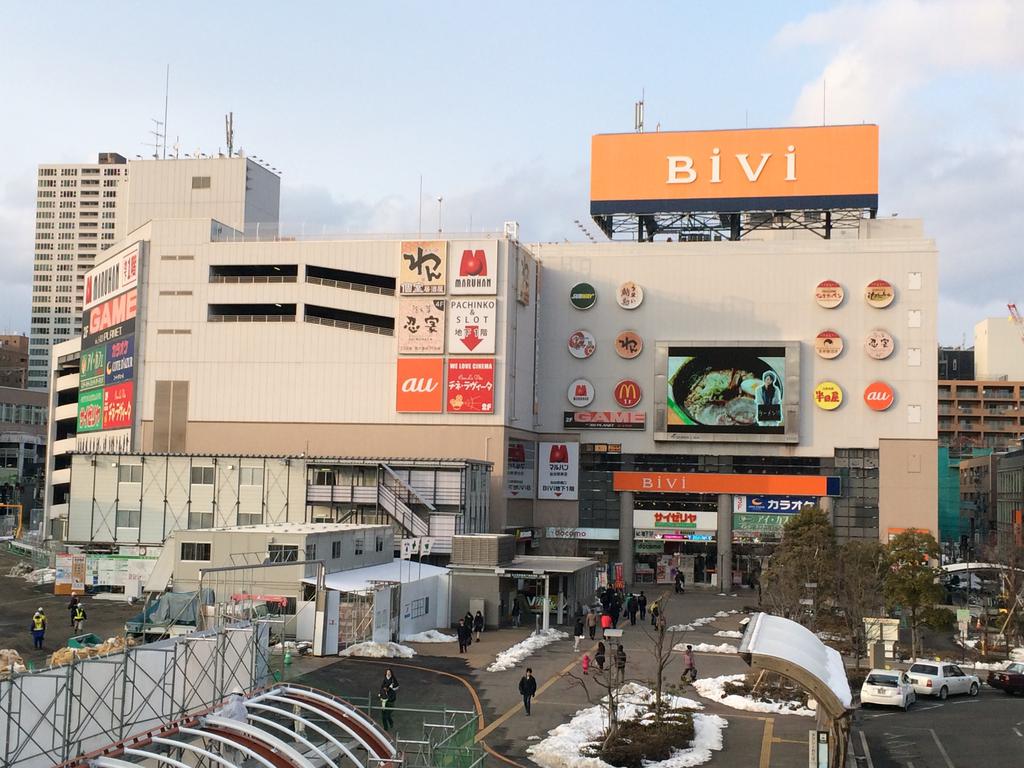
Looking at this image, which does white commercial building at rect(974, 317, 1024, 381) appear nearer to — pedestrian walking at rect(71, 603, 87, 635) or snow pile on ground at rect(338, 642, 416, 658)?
snow pile on ground at rect(338, 642, 416, 658)

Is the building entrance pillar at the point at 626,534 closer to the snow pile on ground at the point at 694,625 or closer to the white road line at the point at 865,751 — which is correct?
the snow pile on ground at the point at 694,625

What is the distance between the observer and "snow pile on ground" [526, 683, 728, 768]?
94.9 feet

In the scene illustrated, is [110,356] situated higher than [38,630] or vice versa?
[110,356]

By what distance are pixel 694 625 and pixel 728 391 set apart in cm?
2702

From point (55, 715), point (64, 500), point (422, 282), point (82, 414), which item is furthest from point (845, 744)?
point (64, 500)

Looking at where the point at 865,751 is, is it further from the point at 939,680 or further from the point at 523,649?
the point at 523,649

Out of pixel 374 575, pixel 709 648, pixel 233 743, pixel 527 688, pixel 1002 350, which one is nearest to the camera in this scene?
pixel 233 743

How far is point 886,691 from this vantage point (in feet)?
121

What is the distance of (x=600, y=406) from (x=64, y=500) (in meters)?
57.4

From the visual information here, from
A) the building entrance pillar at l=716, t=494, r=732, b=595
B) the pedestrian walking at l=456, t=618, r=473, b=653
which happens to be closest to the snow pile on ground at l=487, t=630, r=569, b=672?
the pedestrian walking at l=456, t=618, r=473, b=653

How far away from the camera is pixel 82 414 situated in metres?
90.3

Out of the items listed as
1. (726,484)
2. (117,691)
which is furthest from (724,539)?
(117,691)

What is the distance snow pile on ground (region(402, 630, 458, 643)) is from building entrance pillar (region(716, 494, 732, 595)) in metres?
36.8

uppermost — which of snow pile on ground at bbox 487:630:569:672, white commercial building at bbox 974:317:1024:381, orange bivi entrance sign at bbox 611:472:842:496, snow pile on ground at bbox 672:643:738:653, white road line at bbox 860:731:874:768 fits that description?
white commercial building at bbox 974:317:1024:381
